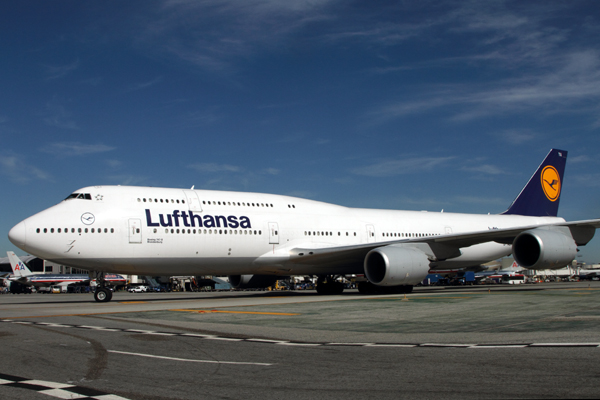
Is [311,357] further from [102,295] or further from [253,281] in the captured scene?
[253,281]

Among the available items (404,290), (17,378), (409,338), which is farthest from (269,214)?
(17,378)

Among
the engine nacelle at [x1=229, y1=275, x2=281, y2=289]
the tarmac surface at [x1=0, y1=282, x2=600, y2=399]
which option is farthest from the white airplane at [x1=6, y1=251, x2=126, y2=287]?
the tarmac surface at [x1=0, y1=282, x2=600, y2=399]

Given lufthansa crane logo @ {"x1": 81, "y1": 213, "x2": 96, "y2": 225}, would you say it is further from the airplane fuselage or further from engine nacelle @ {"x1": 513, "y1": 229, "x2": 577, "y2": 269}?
engine nacelle @ {"x1": 513, "y1": 229, "x2": 577, "y2": 269}

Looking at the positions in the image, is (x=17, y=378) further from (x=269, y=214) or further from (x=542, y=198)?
(x=542, y=198)

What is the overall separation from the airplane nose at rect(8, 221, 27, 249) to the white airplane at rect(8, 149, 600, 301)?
36 mm

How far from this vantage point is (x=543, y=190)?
3356cm

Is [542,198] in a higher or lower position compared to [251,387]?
higher

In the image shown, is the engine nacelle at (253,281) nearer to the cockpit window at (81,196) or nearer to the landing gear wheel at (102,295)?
the landing gear wheel at (102,295)

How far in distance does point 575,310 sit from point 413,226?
15.8m

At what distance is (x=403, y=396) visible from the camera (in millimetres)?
4770

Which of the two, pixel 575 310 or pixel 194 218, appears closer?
pixel 575 310

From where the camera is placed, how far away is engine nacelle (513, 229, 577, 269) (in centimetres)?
2102

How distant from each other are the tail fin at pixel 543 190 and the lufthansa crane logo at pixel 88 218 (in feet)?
81.6

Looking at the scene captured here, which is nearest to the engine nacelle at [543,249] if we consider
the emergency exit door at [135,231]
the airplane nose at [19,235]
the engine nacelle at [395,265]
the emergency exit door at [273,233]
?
the engine nacelle at [395,265]
